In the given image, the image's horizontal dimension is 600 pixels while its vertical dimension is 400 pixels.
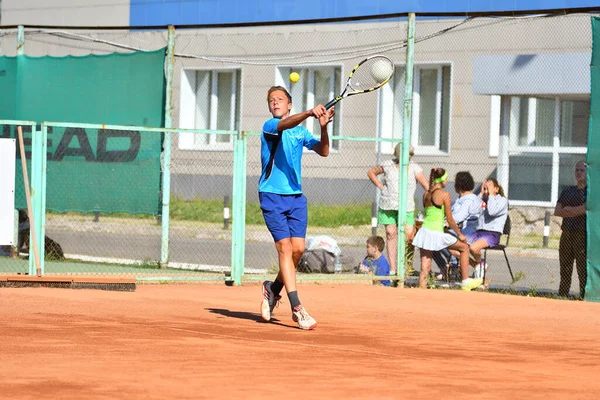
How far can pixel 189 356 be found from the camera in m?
8.10

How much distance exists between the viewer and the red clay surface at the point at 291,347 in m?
7.02

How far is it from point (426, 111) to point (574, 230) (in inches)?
528

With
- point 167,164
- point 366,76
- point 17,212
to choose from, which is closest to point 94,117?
point 167,164

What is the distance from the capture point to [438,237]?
46.9 ft

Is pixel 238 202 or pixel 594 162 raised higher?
pixel 594 162

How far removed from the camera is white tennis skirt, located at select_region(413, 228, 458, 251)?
14.2 metres

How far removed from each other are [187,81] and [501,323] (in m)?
18.9

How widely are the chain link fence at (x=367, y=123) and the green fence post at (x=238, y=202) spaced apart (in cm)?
395

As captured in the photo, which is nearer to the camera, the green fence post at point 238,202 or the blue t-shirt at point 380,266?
the green fence post at point 238,202

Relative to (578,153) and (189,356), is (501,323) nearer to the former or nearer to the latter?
(189,356)

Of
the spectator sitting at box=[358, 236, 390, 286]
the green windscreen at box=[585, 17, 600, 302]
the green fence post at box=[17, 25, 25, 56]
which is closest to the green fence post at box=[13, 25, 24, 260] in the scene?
the green fence post at box=[17, 25, 25, 56]

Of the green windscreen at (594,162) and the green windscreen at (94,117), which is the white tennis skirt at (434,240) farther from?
the green windscreen at (94,117)

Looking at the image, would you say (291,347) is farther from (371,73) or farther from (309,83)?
(309,83)

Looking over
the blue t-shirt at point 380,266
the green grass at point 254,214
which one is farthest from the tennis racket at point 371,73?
the green grass at point 254,214
